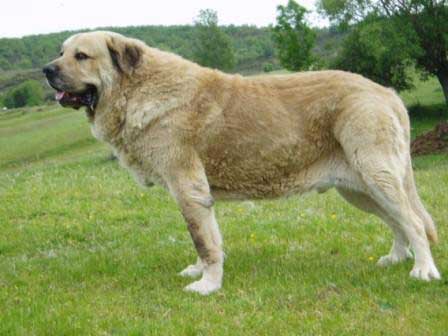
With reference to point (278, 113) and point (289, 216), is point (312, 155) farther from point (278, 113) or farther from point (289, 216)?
point (289, 216)

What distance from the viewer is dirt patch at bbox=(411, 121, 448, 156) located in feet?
89.7

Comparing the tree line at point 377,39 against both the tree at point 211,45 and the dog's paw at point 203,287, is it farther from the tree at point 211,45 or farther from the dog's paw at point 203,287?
the tree at point 211,45

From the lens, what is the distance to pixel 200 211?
7.01 m

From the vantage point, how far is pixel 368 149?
686 centimetres

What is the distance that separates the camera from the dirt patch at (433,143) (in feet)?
89.7

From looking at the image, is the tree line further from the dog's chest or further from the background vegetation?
A: the dog's chest

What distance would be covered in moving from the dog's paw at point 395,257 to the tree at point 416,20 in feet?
88.3

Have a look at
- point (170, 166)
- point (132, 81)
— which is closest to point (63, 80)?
point (132, 81)

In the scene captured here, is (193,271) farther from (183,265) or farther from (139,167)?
(139,167)

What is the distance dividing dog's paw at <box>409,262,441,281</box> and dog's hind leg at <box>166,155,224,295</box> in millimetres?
1889

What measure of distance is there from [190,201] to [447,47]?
1188 inches

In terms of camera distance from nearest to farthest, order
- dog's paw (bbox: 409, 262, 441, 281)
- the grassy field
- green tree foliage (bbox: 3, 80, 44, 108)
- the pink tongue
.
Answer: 1. the grassy field
2. dog's paw (bbox: 409, 262, 441, 281)
3. the pink tongue
4. green tree foliage (bbox: 3, 80, 44, 108)

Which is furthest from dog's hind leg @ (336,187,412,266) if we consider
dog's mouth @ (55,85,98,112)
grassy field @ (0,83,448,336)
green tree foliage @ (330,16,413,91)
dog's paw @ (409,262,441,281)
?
green tree foliage @ (330,16,413,91)

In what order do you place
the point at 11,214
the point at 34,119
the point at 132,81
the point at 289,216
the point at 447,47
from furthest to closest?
the point at 34,119 → the point at 447,47 → the point at 11,214 → the point at 289,216 → the point at 132,81
